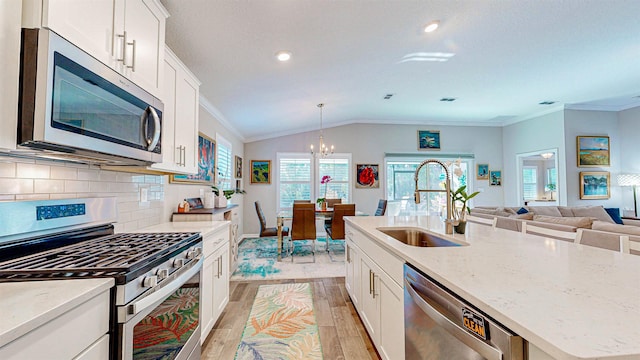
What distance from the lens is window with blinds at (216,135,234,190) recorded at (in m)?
4.46

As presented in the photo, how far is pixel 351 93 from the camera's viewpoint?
441cm

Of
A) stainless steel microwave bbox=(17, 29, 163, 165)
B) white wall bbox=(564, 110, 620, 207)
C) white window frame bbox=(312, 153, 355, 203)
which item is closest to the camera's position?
stainless steel microwave bbox=(17, 29, 163, 165)

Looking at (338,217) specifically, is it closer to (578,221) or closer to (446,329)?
(578,221)

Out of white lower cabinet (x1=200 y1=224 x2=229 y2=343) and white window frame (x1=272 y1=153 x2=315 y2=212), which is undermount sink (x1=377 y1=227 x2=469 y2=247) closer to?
white lower cabinet (x1=200 y1=224 x2=229 y2=343)

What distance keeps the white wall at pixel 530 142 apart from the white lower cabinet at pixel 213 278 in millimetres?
6621

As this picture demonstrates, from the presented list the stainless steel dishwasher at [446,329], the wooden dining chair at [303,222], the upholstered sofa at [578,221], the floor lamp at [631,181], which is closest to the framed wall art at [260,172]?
the wooden dining chair at [303,222]

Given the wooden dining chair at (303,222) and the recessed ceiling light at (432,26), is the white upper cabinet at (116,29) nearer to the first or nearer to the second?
the recessed ceiling light at (432,26)

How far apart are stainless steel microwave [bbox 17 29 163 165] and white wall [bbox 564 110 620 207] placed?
7.27 metres

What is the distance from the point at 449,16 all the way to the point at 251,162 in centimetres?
501

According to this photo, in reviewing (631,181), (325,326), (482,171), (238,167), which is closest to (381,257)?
(325,326)

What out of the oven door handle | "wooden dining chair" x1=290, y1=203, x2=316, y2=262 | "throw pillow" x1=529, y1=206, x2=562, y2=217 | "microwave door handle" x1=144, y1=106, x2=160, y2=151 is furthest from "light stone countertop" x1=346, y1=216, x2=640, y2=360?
"throw pillow" x1=529, y1=206, x2=562, y2=217

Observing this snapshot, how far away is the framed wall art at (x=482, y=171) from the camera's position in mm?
6734

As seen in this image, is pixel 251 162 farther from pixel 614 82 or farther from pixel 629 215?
pixel 629 215

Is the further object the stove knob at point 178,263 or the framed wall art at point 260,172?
the framed wall art at point 260,172
